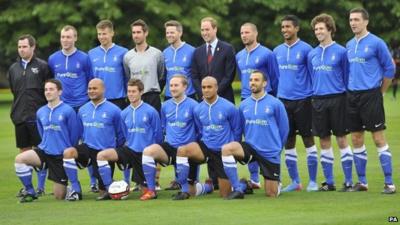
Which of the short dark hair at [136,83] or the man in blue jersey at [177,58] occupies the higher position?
the man in blue jersey at [177,58]

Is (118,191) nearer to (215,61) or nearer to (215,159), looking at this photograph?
(215,159)

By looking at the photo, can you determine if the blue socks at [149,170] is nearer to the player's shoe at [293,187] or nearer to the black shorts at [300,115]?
the player's shoe at [293,187]

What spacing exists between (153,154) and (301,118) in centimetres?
207

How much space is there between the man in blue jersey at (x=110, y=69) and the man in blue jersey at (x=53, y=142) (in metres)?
0.92

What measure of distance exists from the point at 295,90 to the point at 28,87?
368cm

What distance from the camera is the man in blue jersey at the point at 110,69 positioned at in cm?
1545

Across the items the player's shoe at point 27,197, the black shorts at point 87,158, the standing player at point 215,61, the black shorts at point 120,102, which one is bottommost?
the player's shoe at point 27,197

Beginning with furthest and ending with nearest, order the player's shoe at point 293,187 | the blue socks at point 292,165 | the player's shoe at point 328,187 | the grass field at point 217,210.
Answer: the blue socks at point 292,165
the player's shoe at point 293,187
the player's shoe at point 328,187
the grass field at point 217,210

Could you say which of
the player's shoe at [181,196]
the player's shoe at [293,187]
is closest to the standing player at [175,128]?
the player's shoe at [181,196]

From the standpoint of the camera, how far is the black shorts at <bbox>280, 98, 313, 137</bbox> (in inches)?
583

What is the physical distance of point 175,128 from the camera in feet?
47.4

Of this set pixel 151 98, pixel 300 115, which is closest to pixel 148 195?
pixel 151 98

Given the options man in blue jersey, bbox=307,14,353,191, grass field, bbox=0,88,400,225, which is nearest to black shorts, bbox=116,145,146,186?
grass field, bbox=0,88,400,225

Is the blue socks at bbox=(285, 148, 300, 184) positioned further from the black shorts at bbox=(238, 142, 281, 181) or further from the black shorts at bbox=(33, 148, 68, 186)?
the black shorts at bbox=(33, 148, 68, 186)
